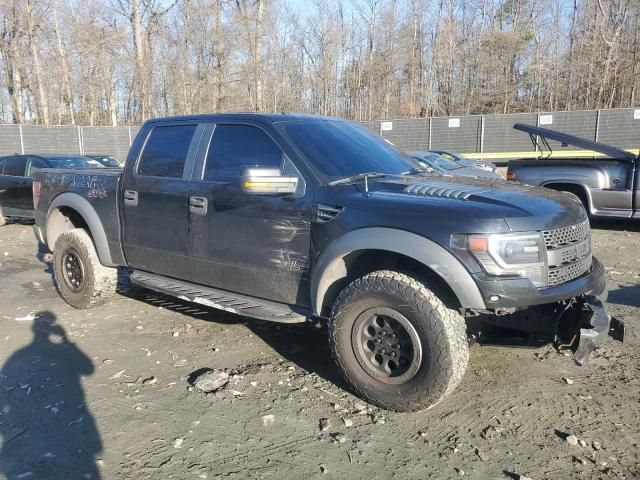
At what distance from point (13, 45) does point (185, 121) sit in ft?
117

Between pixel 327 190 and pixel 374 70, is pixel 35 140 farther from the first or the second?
pixel 327 190

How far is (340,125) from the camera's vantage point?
4555 mm

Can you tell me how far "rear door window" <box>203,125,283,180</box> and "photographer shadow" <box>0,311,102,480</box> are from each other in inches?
73.8

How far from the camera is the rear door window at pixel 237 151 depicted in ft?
13.3

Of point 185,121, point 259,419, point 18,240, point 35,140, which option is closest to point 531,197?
point 259,419

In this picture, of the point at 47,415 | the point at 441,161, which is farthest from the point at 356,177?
the point at 441,161

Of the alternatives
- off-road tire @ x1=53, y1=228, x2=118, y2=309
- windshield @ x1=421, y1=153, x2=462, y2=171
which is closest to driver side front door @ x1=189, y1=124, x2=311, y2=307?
off-road tire @ x1=53, y1=228, x2=118, y2=309

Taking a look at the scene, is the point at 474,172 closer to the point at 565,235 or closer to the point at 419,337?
the point at 565,235

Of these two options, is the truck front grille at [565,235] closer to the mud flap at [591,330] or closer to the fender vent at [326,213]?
the mud flap at [591,330]

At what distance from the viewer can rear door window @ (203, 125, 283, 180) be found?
405cm

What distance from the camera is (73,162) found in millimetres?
11352

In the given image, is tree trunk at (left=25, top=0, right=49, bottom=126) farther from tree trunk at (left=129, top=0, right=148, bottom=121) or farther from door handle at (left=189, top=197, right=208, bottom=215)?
door handle at (left=189, top=197, right=208, bottom=215)

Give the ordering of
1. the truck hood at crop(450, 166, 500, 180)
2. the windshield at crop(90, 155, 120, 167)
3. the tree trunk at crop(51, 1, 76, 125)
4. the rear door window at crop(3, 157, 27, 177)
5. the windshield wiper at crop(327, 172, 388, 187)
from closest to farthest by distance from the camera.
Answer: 1. the windshield wiper at crop(327, 172, 388, 187)
2. the rear door window at crop(3, 157, 27, 177)
3. the truck hood at crop(450, 166, 500, 180)
4. the windshield at crop(90, 155, 120, 167)
5. the tree trunk at crop(51, 1, 76, 125)

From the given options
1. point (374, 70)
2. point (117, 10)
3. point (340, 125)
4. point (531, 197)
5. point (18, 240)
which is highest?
point (117, 10)
